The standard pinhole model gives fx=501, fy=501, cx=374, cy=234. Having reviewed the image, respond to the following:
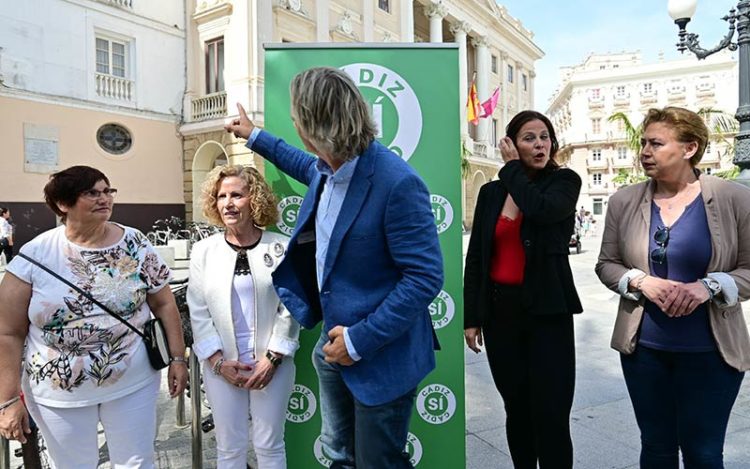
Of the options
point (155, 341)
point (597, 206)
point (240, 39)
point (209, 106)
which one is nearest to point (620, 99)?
point (597, 206)

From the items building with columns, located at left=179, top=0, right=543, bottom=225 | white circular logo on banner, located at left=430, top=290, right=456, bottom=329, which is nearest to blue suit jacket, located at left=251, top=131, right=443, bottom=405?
white circular logo on banner, located at left=430, top=290, right=456, bottom=329

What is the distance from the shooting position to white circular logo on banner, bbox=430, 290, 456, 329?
2.66 m

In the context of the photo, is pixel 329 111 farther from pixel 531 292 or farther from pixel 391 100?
pixel 531 292

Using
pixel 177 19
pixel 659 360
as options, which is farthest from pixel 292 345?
pixel 177 19

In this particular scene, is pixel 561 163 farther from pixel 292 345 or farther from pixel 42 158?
pixel 42 158

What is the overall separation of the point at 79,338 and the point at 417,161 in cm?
175

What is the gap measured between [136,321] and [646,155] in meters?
2.32

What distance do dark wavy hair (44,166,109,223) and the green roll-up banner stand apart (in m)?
0.83

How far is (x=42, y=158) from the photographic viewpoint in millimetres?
13555

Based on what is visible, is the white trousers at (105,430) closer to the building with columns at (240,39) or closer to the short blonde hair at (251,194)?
the short blonde hair at (251,194)

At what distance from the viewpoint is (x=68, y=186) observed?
2.12m

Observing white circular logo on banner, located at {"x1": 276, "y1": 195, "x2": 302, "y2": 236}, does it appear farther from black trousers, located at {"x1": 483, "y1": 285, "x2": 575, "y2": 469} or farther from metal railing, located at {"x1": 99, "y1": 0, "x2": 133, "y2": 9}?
metal railing, located at {"x1": 99, "y1": 0, "x2": 133, "y2": 9}

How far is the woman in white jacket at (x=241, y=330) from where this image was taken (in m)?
2.32

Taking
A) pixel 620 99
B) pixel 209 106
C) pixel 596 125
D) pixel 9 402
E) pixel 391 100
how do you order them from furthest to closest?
pixel 596 125 → pixel 620 99 → pixel 209 106 → pixel 391 100 → pixel 9 402
